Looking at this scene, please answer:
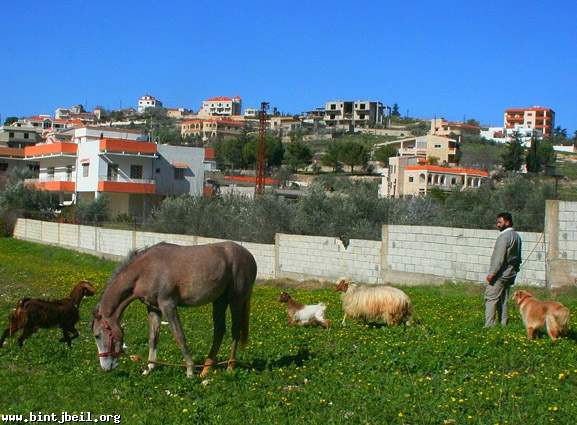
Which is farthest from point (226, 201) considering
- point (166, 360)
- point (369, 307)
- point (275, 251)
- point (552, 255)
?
point (166, 360)

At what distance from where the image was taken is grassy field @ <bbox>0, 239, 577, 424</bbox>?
8203 mm

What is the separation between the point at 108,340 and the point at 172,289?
3.60ft

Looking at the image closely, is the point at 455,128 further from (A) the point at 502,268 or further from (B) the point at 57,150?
(A) the point at 502,268

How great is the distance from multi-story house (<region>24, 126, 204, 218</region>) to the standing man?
5318 cm

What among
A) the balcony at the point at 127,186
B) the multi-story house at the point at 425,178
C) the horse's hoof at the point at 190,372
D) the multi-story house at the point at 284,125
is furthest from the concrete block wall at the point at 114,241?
the multi-story house at the point at 284,125

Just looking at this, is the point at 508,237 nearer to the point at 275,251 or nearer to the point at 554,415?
the point at 554,415

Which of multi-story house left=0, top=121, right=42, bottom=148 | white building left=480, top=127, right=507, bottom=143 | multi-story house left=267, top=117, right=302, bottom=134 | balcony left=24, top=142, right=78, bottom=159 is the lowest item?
balcony left=24, top=142, right=78, bottom=159

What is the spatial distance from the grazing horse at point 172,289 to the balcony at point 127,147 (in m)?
56.2

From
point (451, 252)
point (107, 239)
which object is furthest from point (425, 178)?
point (451, 252)

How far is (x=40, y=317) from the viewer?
40.3 feet

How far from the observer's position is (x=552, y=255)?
19.6 metres

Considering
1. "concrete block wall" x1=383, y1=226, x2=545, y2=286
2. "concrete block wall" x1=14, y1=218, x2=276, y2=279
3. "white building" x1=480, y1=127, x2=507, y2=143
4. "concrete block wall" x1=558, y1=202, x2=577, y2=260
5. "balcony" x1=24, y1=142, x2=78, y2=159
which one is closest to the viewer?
"concrete block wall" x1=558, y1=202, x2=577, y2=260

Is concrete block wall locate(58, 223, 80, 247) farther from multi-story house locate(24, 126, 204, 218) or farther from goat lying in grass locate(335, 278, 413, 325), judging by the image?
goat lying in grass locate(335, 278, 413, 325)

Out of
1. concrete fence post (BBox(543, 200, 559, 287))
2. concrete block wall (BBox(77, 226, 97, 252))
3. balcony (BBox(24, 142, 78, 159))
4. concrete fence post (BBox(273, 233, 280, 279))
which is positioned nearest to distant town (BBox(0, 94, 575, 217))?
balcony (BBox(24, 142, 78, 159))
